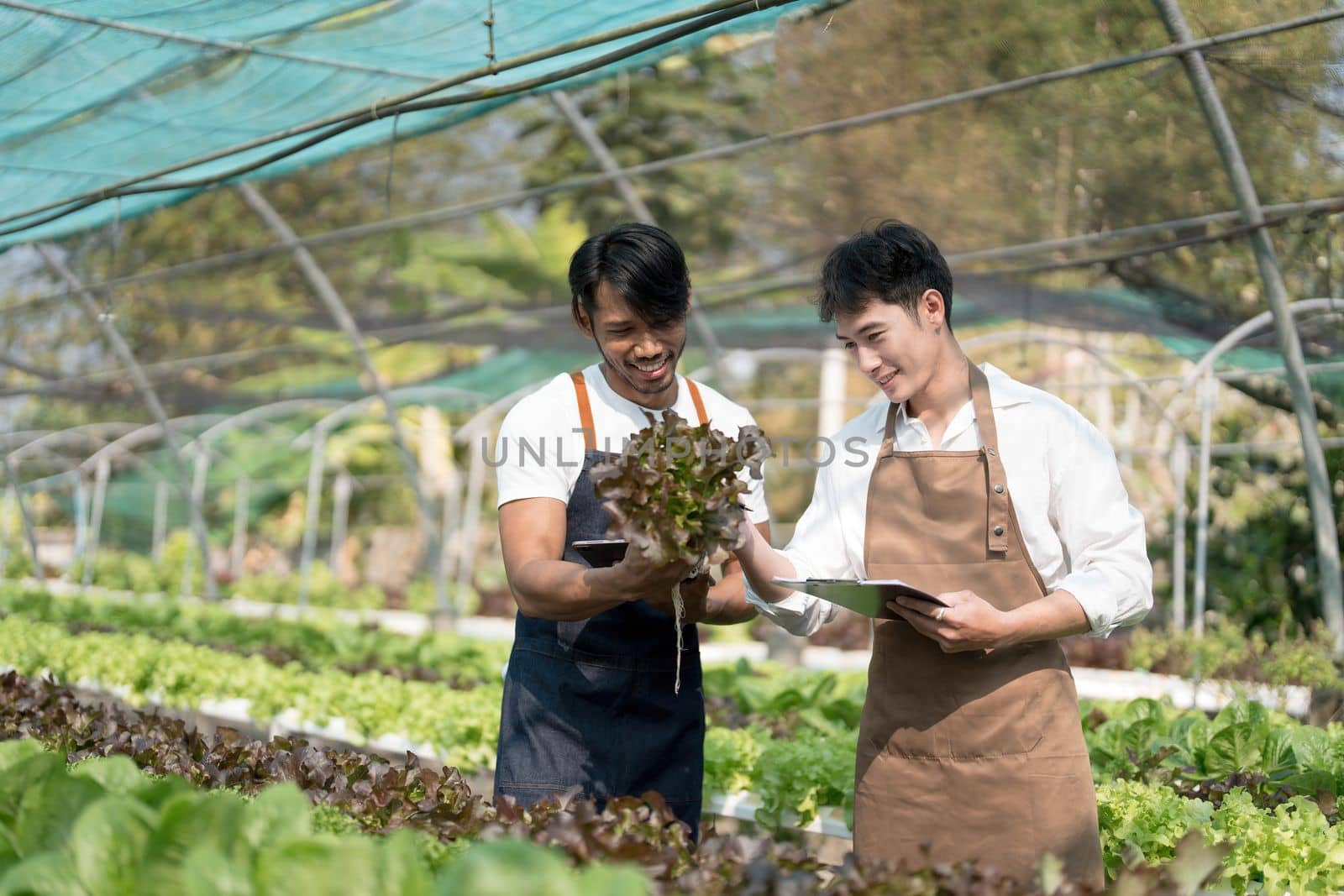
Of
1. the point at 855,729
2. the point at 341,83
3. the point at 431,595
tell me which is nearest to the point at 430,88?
the point at 341,83

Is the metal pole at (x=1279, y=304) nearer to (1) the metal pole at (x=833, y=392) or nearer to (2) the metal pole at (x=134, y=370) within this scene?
(2) the metal pole at (x=134, y=370)

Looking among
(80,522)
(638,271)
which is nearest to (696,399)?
(638,271)

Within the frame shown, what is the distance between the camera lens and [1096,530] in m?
2.43

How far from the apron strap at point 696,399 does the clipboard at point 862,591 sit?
458 millimetres

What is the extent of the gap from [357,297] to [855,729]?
594cm

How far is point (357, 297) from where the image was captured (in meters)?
9.66

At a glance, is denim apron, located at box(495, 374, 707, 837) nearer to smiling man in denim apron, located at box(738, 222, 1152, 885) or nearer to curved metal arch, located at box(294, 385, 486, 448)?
smiling man in denim apron, located at box(738, 222, 1152, 885)

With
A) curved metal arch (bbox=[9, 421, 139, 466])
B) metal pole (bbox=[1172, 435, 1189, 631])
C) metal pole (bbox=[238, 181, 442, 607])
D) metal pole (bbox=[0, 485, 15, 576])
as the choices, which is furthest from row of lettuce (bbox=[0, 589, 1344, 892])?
metal pole (bbox=[0, 485, 15, 576])

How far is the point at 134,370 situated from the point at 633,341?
8.97 metres

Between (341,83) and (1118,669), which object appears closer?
(341,83)

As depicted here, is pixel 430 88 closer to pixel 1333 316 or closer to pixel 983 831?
pixel 983 831

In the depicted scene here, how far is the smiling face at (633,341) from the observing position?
2.58 meters

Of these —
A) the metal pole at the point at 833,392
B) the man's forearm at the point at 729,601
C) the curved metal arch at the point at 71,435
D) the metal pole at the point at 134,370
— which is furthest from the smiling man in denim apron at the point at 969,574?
the curved metal arch at the point at 71,435

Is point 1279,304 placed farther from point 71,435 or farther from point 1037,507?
point 71,435
